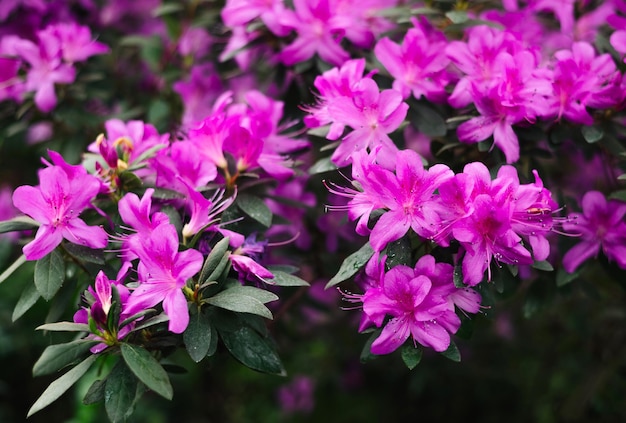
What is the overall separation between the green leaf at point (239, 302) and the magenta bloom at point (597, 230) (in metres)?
0.69

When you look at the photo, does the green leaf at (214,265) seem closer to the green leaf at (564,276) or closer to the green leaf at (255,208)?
the green leaf at (255,208)

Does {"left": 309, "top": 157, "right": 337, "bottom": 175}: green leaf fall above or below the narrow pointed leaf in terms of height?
above

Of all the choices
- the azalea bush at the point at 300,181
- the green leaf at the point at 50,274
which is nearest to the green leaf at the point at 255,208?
the azalea bush at the point at 300,181

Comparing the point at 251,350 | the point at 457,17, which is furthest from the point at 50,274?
the point at 457,17

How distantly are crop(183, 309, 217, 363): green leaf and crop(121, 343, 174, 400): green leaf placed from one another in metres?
0.06

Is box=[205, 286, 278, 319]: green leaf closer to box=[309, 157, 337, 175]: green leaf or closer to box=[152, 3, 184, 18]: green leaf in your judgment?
box=[309, 157, 337, 175]: green leaf

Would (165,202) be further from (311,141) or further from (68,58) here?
(68,58)

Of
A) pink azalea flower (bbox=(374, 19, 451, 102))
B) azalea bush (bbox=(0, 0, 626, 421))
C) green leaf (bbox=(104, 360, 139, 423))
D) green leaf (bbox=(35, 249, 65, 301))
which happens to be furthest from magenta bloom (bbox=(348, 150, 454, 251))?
green leaf (bbox=(35, 249, 65, 301))

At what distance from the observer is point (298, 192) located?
179cm

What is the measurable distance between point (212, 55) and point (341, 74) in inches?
30.6

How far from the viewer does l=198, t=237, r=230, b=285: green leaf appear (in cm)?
123

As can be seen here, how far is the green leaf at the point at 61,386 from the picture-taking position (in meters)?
1.14

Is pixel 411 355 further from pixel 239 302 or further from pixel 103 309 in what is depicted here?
pixel 103 309

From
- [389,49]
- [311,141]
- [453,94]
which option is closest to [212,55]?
[311,141]
